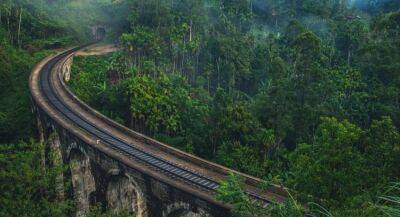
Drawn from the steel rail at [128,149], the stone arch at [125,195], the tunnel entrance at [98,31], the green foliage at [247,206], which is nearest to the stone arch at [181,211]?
the steel rail at [128,149]

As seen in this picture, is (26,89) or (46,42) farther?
(46,42)

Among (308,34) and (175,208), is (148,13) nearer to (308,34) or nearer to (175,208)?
(308,34)

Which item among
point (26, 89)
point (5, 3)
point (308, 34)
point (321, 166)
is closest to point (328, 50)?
point (308, 34)

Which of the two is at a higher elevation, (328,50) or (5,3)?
(5,3)

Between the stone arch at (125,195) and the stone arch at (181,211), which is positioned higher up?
the stone arch at (181,211)

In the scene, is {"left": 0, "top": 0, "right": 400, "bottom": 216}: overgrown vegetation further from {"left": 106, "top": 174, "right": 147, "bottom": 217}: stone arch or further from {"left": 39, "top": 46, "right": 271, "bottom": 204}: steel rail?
{"left": 106, "top": 174, "right": 147, "bottom": 217}: stone arch

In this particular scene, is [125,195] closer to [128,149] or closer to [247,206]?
[128,149]

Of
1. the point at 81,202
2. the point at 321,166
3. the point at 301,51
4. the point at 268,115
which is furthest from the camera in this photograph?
the point at 301,51

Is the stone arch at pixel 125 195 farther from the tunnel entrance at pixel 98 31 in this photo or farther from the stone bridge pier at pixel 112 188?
the tunnel entrance at pixel 98 31
